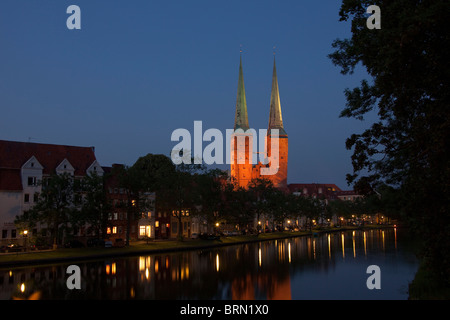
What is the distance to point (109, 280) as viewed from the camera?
35812 mm

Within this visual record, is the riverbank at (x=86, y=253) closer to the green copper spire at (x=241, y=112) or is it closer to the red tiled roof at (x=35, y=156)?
the red tiled roof at (x=35, y=156)

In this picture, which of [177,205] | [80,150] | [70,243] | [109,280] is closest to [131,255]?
[70,243]

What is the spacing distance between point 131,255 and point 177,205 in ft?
61.2

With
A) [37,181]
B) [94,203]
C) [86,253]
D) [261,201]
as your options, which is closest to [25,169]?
[37,181]

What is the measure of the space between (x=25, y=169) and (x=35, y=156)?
5027 millimetres

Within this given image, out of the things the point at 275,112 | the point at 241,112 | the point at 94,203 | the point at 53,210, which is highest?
the point at 275,112

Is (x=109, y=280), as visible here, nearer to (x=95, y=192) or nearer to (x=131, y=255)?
(x=131, y=255)

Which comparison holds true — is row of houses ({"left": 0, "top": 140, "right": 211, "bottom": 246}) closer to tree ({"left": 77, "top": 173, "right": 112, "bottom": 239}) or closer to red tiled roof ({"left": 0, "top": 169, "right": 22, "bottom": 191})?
red tiled roof ({"left": 0, "top": 169, "right": 22, "bottom": 191})

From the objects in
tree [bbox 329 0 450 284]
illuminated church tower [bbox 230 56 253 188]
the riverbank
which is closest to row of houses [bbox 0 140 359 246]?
the riverbank

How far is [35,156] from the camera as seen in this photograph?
247 ft

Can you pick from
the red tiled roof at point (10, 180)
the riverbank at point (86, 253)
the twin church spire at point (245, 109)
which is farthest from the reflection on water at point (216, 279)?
the twin church spire at point (245, 109)

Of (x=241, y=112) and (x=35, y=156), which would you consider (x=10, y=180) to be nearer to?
(x=35, y=156)

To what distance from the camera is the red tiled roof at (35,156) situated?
69.0 metres
